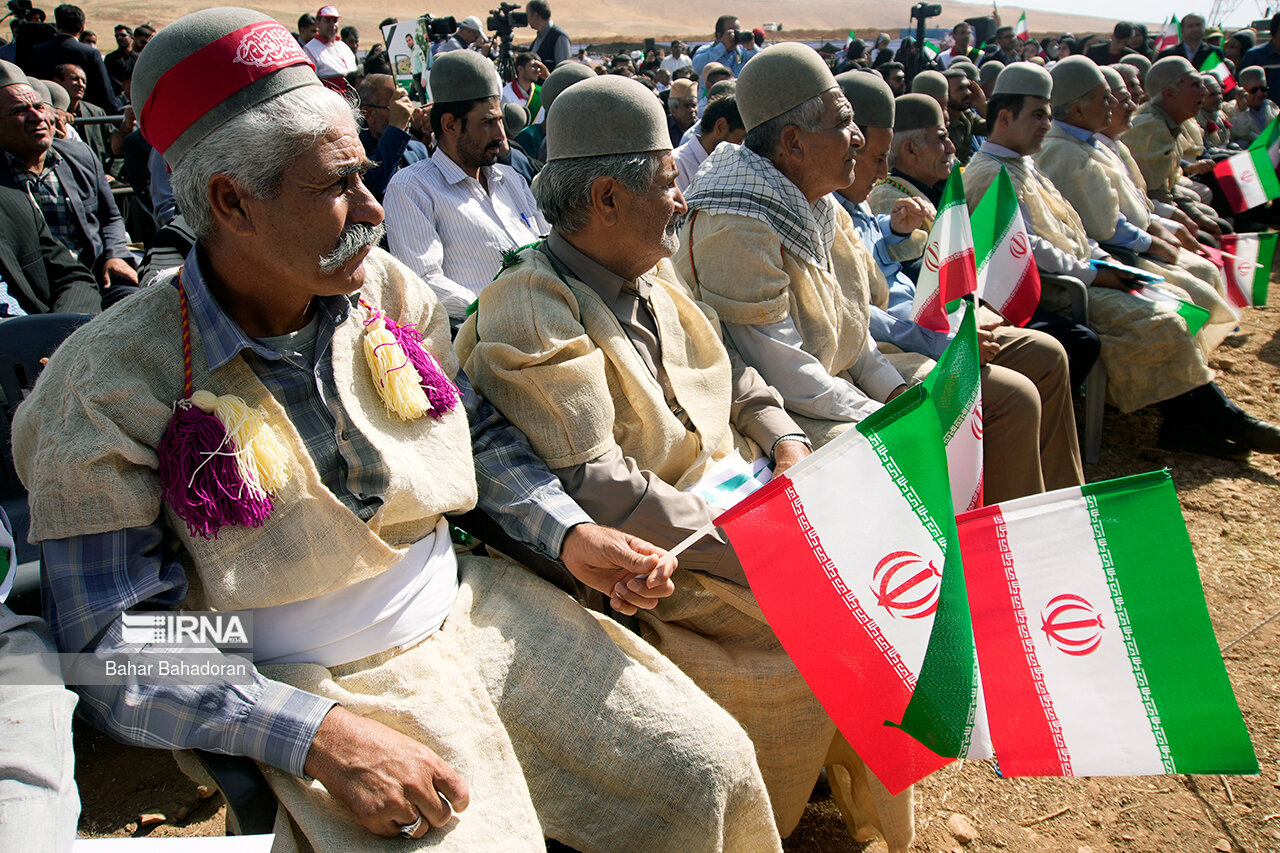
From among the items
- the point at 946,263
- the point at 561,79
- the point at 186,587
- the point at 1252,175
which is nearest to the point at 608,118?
the point at 186,587

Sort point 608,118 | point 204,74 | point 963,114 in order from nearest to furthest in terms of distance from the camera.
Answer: point 204,74
point 608,118
point 963,114

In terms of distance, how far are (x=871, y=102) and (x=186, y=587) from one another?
327cm

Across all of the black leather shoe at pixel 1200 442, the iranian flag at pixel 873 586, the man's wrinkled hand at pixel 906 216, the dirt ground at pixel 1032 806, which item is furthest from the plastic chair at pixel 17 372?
the black leather shoe at pixel 1200 442

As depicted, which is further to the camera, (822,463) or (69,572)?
(822,463)

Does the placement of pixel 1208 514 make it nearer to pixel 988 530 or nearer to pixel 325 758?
pixel 988 530

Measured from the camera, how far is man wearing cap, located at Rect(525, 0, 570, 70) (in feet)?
38.0

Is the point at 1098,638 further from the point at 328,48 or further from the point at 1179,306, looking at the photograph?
the point at 328,48

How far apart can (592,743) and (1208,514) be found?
143 inches

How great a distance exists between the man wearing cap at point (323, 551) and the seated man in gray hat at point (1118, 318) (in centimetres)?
372

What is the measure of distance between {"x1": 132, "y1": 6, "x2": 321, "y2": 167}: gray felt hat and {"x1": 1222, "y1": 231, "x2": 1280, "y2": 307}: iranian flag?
619 cm

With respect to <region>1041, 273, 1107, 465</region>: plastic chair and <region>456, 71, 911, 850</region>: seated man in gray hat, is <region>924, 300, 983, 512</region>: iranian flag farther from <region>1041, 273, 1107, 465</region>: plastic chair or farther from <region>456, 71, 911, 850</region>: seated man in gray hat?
<region>1041, 273, 1107, 465</region>: plastic chair

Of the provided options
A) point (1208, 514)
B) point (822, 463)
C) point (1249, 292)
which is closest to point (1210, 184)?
point (1249, 292)

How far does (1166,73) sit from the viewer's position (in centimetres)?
682

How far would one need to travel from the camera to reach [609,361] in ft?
7.50
